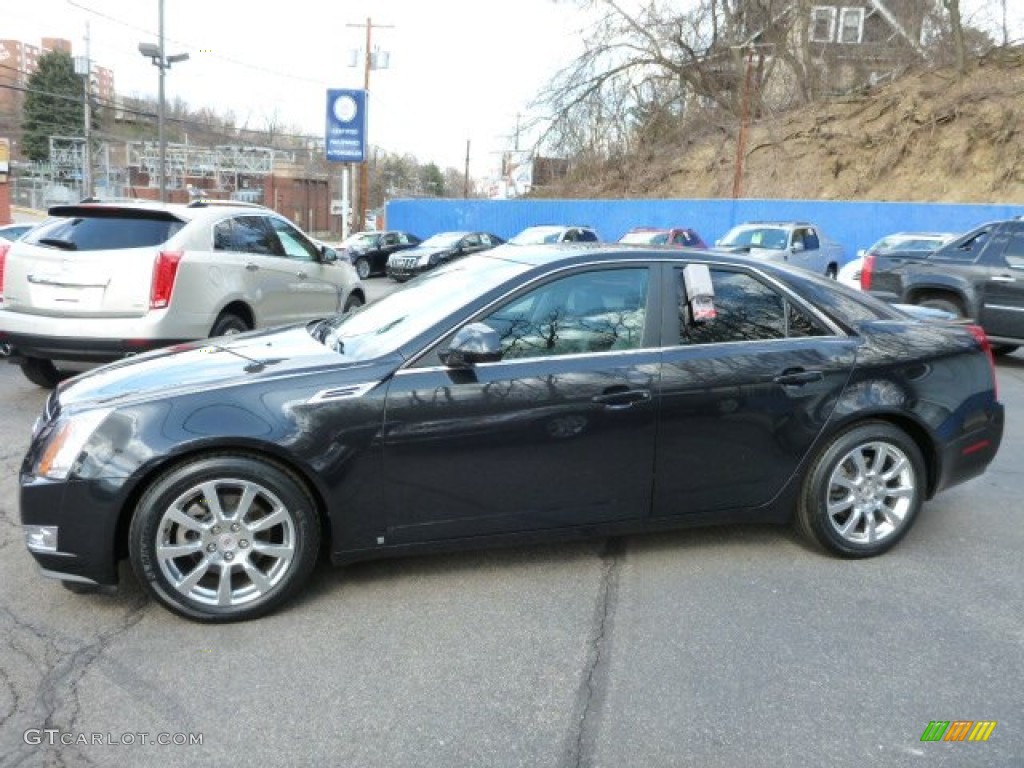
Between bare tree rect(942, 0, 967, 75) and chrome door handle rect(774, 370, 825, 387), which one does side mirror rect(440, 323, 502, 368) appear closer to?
chrome door handle rect(774, 370, 825, 387)

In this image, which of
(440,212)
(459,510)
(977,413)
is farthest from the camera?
(440,212)

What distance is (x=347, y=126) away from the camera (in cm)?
3184

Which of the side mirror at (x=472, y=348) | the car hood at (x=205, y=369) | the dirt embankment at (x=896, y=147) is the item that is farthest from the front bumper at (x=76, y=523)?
the dirt embankment at (x=896, y=147)

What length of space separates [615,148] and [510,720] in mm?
39338

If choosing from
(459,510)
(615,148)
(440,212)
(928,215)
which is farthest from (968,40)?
(459,510)

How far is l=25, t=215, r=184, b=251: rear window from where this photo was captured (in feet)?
22.8

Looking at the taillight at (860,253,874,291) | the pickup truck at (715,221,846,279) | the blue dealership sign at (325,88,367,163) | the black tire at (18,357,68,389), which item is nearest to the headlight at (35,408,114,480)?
the black tire at (18,357,68,389)

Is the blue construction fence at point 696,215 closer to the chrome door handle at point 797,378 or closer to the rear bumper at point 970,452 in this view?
the rear bumper at point 970,452

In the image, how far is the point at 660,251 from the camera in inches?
167

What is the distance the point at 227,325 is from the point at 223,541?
4551 mm

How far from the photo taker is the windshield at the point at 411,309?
Result: 3916 mm

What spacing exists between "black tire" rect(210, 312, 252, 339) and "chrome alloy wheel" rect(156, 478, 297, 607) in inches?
164

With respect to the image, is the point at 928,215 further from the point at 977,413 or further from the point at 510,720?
the point at 510,720

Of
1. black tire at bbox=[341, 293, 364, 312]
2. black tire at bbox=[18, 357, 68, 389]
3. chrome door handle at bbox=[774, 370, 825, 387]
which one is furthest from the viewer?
black tire at bbox=[341, 293, 364, 312]
